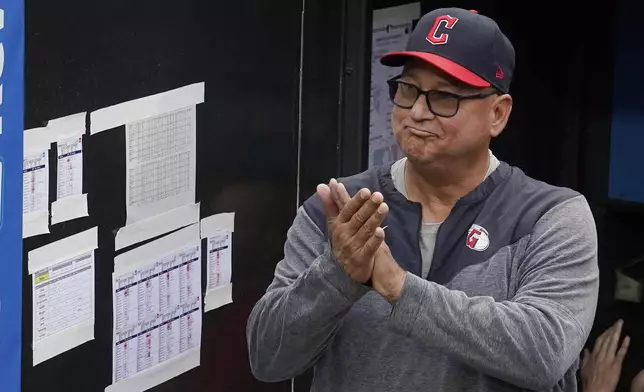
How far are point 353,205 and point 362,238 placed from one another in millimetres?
67

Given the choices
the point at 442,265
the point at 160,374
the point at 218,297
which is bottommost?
the point at 160,374

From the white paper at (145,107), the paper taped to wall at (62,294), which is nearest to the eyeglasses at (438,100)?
the white paper at (145,107)

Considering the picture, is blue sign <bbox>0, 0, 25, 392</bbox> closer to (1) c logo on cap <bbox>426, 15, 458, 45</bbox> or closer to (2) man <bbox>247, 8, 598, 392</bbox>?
(2) man <bbox>247, 8, 598, 392</bbox>

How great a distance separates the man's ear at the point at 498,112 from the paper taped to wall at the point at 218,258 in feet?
3.37

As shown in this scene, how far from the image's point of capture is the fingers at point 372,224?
2.24 m

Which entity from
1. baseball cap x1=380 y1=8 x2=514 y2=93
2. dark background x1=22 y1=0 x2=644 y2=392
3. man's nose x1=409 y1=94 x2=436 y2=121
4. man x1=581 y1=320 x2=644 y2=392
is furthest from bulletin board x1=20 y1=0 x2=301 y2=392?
man x1=581 y1=320 x2=644 y2=392

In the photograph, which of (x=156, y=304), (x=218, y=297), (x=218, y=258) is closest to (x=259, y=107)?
(x=218, y=258)

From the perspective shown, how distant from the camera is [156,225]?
315cm

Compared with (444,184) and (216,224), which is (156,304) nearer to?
(216,224)

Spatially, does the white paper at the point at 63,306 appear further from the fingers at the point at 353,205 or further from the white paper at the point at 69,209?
the fingers at the point at 353,205

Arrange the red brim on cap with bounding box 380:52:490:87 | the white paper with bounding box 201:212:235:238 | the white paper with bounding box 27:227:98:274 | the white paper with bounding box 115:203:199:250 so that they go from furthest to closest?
1. the white paper with bounding box 201:212:235:238
2. the white paper with bounding box 115:203:199:250
3. the white paper with bounding box 27:227:98:274
4. the red brim on cap with bounding box 380:52:490:87

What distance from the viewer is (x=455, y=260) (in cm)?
254

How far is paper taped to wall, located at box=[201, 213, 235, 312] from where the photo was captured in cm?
339

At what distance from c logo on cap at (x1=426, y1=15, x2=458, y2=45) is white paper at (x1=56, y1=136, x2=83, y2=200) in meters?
0.85
